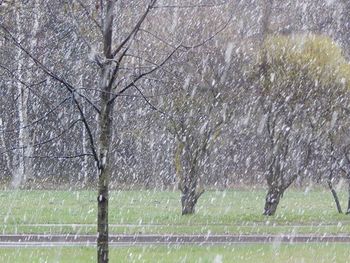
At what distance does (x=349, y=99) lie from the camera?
2405cm

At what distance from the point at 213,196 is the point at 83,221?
15.0m

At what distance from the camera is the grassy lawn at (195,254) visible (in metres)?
13.7

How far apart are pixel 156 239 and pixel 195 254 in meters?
2.76

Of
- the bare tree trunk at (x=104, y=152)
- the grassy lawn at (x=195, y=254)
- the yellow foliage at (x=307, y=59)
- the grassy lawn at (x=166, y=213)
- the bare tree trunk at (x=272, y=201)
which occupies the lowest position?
the grassy lawn at (x=166, y=213)

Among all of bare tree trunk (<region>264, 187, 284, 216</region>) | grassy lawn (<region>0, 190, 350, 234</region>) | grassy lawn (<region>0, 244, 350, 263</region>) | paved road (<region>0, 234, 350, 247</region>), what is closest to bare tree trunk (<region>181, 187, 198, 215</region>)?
grassy lawn (<region>0, 190, 350, 234</region>)

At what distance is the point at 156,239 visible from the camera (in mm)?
17016

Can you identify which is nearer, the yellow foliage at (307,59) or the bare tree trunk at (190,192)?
the yellow foliage at (307,59)

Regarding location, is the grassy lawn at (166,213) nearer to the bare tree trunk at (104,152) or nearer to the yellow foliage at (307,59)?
the yellow foliage at (307,59)

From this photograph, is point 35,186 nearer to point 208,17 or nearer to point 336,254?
point 208,17

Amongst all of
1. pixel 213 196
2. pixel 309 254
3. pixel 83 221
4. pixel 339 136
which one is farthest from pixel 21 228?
pixel 213 196

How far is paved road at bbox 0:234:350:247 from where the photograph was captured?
1619cm

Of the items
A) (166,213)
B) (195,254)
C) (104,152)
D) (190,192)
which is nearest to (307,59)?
(190,192)

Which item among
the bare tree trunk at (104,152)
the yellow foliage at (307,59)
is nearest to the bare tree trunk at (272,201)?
the yellow foliage at (307,59)

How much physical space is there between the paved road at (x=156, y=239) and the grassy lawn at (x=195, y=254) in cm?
94
